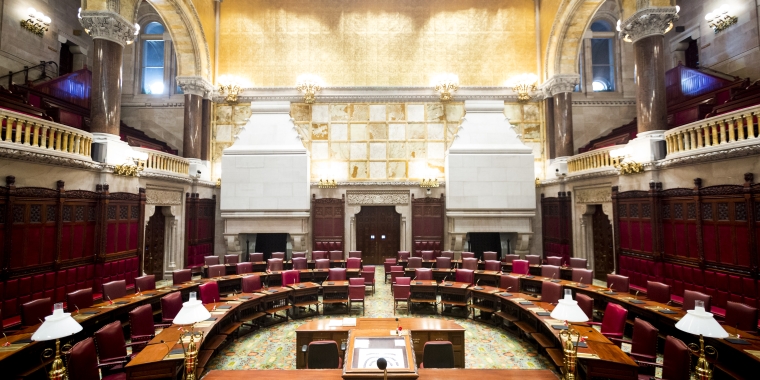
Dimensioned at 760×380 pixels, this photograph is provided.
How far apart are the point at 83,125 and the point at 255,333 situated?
466 inches

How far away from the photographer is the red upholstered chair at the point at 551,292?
776cm

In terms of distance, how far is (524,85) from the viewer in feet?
55.2

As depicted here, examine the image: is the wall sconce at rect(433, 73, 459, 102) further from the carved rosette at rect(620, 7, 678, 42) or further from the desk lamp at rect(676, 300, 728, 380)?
the desk lamp at rect(676, 300, 728, 380)

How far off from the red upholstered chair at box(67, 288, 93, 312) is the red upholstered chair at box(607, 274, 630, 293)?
11551 mm

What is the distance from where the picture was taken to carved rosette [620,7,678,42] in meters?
10.1

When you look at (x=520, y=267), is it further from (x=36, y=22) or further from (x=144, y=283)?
(x=36, y=22)

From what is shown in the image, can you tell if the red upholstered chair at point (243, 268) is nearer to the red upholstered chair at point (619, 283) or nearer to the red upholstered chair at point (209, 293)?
the red upholstered chair at point (209, 293)

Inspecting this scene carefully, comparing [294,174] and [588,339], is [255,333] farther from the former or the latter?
[294,174]

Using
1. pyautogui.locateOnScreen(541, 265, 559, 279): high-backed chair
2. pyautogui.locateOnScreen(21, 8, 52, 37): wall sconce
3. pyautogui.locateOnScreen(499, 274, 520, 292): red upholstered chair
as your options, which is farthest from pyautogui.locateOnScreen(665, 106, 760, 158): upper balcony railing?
pyautogui.locateOnScreen(21, 8, 52, 37): wall sconce

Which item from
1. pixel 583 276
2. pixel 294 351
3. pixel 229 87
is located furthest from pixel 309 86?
pixel 583 276

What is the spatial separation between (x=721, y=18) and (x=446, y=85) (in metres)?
10.3

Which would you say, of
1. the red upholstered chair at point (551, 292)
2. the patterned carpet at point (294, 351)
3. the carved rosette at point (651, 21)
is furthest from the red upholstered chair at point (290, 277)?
the carved rosette at point (651, 21)

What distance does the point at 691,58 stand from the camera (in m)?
15.8

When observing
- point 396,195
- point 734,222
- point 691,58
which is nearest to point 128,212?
point 396,195
